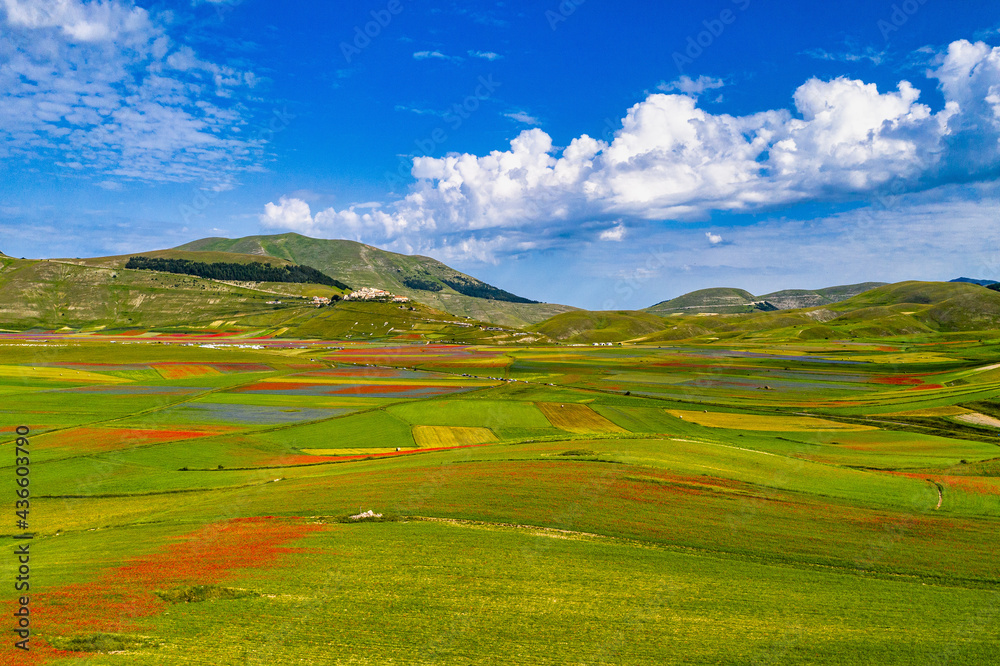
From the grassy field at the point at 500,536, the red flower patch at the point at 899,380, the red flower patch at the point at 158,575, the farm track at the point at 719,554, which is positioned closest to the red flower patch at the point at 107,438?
the grassy field at the point at 500,536

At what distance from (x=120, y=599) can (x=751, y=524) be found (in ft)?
109

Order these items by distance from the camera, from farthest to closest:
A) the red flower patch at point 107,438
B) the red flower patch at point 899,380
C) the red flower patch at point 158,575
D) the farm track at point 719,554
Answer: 1. the red flower patch at point 899,380
2. the red flower patch at point 107,438
3. the farm track at point 719,554
4. the red flower patch at point 158,575

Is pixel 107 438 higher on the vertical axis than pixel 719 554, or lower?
lower

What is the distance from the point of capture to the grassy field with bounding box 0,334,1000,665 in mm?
18734

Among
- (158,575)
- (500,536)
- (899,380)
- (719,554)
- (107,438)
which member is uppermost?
(899,380)

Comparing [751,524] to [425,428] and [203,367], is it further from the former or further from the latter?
[203,367]

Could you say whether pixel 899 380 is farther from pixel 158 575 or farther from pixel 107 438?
pixel 107 438

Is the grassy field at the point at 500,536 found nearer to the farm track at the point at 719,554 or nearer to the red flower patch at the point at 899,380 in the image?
the farm track at the point at 719,554

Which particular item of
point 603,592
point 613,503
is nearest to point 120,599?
A: point 603,592

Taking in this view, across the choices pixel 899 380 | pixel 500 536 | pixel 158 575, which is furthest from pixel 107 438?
pixel 899 380

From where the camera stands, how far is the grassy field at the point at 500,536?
18734mm

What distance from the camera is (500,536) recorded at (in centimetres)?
2855

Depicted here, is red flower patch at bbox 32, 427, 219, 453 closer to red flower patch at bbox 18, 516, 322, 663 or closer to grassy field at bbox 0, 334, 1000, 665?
grassy field at bbox 0, 334, 1000, 665

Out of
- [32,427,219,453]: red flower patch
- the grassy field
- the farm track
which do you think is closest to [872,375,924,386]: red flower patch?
the grassy field
